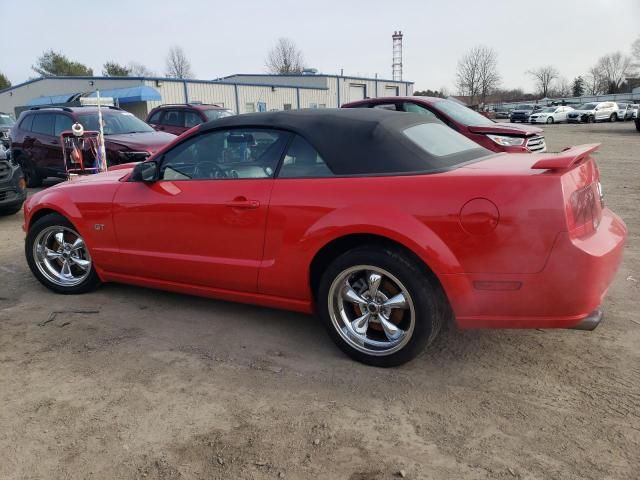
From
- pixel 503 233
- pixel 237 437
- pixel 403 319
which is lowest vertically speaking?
pixel 237 437

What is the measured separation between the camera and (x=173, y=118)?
13375mm

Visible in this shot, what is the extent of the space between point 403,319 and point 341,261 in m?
0.51

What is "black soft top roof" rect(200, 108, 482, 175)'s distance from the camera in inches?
121

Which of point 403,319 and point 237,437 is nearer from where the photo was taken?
point 237,437

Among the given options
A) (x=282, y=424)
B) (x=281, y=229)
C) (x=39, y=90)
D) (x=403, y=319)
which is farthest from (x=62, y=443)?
(x=39, y=90)

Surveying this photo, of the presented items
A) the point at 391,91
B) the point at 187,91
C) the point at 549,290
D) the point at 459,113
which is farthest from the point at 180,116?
the point at 391,91

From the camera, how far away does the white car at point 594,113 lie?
38.1m

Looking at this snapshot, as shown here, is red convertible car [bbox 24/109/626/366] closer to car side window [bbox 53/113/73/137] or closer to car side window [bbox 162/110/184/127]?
car side window [bbox 53/113/73/137]

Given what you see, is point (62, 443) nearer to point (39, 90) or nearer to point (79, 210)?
point (79, 210)

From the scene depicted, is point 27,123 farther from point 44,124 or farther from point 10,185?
point 10,185

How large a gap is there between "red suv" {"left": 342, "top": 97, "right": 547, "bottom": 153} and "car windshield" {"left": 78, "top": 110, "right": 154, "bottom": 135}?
185 inches

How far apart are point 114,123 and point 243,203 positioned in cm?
820

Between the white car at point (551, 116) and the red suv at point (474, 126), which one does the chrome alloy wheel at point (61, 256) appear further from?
the white car at point (551, 116)

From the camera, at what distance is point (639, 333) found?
11.4 feet
